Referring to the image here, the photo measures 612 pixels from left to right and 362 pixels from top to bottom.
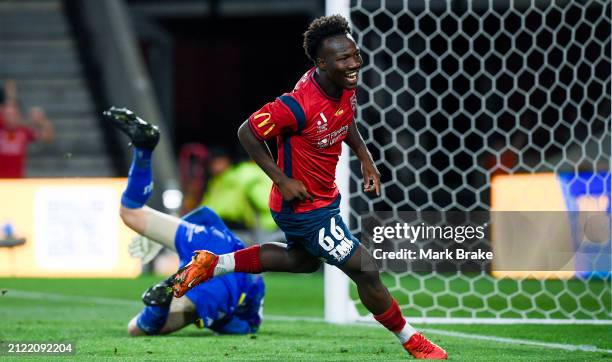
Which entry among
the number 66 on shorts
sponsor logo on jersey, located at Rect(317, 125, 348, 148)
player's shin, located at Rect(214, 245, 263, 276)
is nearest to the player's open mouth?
sponsor logo on jersey, located at Rect(317, 125, 348, 148)

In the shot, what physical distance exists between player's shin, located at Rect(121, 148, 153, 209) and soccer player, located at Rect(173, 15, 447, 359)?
1.08 metres

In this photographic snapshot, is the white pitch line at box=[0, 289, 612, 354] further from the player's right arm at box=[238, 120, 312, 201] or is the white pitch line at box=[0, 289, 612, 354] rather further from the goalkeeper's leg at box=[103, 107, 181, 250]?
the player's right arm at box=[238, 120, 312, 201]

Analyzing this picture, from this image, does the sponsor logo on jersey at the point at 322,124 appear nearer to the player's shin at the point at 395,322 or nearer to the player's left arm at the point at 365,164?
the player's left arm at the point at 365,164

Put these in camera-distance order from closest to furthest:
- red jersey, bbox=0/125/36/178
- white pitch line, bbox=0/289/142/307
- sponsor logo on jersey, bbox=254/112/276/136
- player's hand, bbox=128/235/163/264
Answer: sponsor logo on jersey, bbox=254/112/276/136 < player's hand, bbox=128/235/163/264 < white pitch line, bbox=0/289/142/307 < red jersey, bbox=0/125/36/178

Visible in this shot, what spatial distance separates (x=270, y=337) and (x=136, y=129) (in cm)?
125

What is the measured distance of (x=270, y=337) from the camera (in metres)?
6.29

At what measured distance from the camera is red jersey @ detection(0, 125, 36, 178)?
512 inches

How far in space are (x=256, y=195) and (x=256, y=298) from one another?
23.1ft

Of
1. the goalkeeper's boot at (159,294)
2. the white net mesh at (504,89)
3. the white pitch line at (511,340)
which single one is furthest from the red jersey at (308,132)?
the white net mesh at (504,89)

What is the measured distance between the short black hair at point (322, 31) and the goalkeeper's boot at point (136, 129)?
127 centimetres

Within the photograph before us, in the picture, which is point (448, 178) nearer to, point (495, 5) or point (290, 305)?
point (495, 5)

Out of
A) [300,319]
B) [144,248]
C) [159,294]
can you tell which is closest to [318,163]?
[159,294]

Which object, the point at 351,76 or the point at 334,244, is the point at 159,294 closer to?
the point at 334,244

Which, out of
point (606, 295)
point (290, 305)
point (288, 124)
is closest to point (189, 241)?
point (288, 124)
